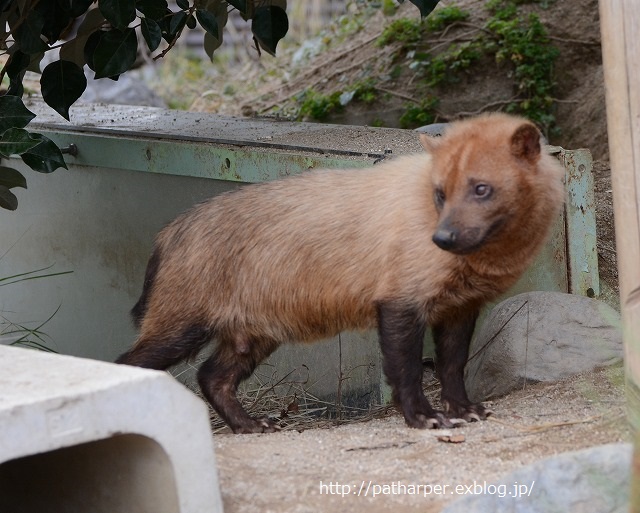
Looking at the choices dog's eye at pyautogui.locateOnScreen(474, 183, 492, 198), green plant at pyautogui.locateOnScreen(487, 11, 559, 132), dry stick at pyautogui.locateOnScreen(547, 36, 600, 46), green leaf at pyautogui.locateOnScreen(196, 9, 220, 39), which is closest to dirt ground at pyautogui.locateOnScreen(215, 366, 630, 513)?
dog's eye at pyautogui.locateOnScreen(474, 183, 492, 198)

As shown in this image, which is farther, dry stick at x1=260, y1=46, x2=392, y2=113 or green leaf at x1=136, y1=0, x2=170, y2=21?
dry stick at x1=260, y1=46, x2=392, y2=113

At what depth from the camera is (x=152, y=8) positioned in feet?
16.6

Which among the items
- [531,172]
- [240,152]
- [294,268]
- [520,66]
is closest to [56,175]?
[240,152]

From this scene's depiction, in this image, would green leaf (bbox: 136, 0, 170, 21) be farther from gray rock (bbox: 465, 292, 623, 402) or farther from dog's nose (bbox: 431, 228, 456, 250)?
gray rock (bbox: 465, 292, 623, 402)

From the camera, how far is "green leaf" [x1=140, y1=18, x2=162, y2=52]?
515 centimetres

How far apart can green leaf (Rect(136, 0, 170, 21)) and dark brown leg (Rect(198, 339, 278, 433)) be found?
1.69m

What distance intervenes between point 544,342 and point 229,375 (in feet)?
5.29

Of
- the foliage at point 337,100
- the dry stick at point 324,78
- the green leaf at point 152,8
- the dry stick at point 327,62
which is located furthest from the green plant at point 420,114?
the green leaf at point 152,8

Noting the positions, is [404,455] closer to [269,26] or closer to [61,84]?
[269,26]

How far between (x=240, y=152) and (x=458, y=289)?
206 centimetres

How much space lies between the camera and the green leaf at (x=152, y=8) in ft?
16.5

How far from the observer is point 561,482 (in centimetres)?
306

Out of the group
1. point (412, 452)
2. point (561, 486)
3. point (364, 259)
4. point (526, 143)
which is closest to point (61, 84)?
point (364, 259)

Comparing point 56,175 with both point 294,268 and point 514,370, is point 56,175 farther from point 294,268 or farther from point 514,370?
point 514,370
